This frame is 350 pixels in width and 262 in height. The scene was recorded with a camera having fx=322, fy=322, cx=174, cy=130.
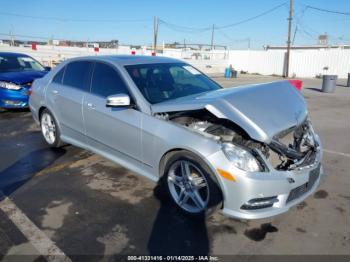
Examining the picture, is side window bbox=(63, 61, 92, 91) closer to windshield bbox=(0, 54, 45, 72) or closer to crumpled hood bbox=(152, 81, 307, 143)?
crumpled hood bbox=(152, 81, 307, 143)

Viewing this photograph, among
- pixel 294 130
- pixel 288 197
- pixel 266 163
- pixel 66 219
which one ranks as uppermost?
pixel 294 130

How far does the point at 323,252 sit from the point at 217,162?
123 cm

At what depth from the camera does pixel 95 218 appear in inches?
137

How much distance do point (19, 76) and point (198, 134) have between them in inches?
288

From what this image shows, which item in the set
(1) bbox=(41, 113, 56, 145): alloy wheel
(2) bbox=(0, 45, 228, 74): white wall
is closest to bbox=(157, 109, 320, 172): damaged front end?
(1) bbox=(41, 113, 56, 145): alloy wheel

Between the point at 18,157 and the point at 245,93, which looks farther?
the point at 18,157

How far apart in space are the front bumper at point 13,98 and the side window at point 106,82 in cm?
502

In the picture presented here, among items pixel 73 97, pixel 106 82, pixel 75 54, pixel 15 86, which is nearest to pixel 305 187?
pixel 106 82

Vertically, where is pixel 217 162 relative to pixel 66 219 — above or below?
above

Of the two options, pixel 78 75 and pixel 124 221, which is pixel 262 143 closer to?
pixel 124 221

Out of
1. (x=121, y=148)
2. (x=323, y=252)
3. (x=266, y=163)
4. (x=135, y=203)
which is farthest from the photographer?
(x=121, y=148)

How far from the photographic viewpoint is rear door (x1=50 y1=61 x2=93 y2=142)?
477 cm

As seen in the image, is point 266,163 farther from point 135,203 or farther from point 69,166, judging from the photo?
point 69,166

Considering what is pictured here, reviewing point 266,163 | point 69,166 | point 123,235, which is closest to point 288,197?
point 266,163
